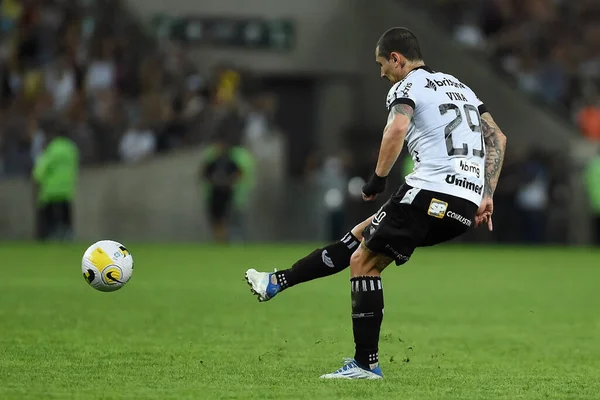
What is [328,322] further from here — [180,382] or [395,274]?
[395,274]

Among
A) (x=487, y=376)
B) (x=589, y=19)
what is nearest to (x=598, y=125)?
(x=589, y=19)

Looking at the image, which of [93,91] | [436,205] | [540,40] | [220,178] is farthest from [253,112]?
[436,205]

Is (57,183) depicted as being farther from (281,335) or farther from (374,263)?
(374,263)

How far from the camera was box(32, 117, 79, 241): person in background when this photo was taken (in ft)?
79.9

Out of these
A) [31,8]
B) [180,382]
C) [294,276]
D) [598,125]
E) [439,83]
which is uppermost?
[31,8]

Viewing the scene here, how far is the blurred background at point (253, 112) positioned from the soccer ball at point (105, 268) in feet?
48.9

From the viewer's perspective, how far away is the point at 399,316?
42.1 ft

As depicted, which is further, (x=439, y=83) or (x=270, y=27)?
(x=270, y=27)

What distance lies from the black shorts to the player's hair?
2.70 feet

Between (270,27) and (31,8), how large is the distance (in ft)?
19.2

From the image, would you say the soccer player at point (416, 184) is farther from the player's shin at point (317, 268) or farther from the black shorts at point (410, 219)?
the player's shin at point (317, 268)

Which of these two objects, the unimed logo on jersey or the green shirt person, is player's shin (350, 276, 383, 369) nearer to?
the unimed logo on jersey

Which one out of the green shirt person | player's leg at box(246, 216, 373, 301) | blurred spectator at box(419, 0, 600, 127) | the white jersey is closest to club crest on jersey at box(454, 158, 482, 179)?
the white jersey

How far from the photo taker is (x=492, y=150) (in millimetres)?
8594
